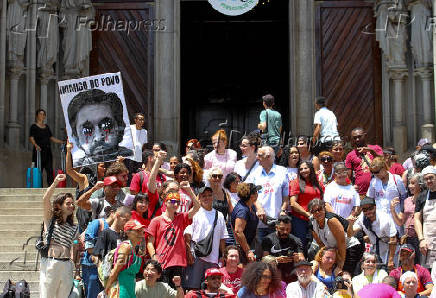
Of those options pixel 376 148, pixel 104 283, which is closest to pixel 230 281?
pixel 104 283

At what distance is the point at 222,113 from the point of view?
23.6 m

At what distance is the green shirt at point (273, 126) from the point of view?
44.7ft

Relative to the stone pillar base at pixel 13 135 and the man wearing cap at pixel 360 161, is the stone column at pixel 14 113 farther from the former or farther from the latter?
the man wearing cap at pixel 360 161

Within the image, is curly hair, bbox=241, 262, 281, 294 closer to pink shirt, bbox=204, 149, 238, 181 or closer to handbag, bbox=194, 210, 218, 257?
handbag, bbox=194, 210, 218, 257

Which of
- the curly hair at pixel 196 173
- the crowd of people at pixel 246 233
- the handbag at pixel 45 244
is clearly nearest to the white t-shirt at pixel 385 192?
the crowd of people at pixel 246 233

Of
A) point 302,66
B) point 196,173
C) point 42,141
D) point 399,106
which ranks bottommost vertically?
point 196,173

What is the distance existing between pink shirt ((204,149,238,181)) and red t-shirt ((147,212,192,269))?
2264 millimetres

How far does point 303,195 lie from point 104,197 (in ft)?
7.75

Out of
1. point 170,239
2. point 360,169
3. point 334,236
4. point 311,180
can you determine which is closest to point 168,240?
point 170,239

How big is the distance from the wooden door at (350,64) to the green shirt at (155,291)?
9.78 metres

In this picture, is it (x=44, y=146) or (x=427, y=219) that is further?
(x=44, y=146)

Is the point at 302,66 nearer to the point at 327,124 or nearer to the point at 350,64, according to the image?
the point at 350,64

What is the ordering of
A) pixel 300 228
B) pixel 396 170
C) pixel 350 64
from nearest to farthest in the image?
pixel 300 228, pixel 396 170, pixel 350 64

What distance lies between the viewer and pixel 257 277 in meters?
8.42
